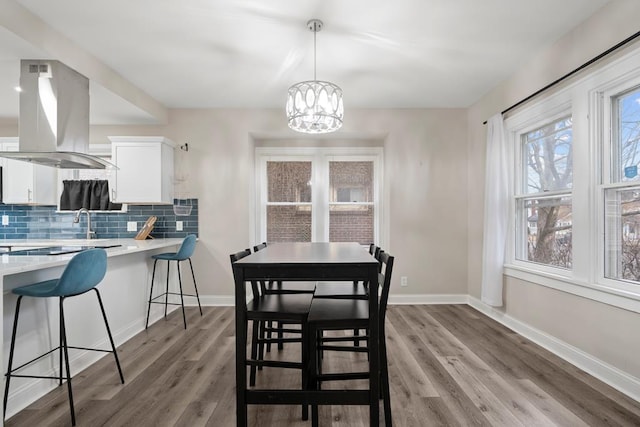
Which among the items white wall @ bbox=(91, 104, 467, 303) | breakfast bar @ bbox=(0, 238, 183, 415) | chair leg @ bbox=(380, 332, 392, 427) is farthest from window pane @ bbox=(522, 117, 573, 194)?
breakfast bar @ bbox=(0, 238, 183, 415)

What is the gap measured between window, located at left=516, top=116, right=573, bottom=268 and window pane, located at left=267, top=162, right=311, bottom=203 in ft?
8.71

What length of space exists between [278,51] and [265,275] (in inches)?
83.3

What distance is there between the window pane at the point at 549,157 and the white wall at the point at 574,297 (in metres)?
0.40

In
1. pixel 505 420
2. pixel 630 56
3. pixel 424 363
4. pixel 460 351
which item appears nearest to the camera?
pixel 505 420

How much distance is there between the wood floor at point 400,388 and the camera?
196 centimetres

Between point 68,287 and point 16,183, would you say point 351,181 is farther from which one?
point 16,183

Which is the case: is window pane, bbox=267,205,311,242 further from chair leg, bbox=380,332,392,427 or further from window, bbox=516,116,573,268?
chair leg, bbox=380,332,392,427

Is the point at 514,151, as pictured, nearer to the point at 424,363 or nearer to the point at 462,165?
the point at 462,165

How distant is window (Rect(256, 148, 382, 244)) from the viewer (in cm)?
495

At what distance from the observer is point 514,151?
362 cm

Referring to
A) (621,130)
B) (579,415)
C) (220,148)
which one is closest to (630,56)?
(621,130)

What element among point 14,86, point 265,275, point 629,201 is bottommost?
point 265,275

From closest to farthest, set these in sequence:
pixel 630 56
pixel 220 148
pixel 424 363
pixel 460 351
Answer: pixel 630 56, pixel 424 363, pixel 460 351, pixel 220 148

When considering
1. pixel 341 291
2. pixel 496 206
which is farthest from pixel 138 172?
pixel 496 206
